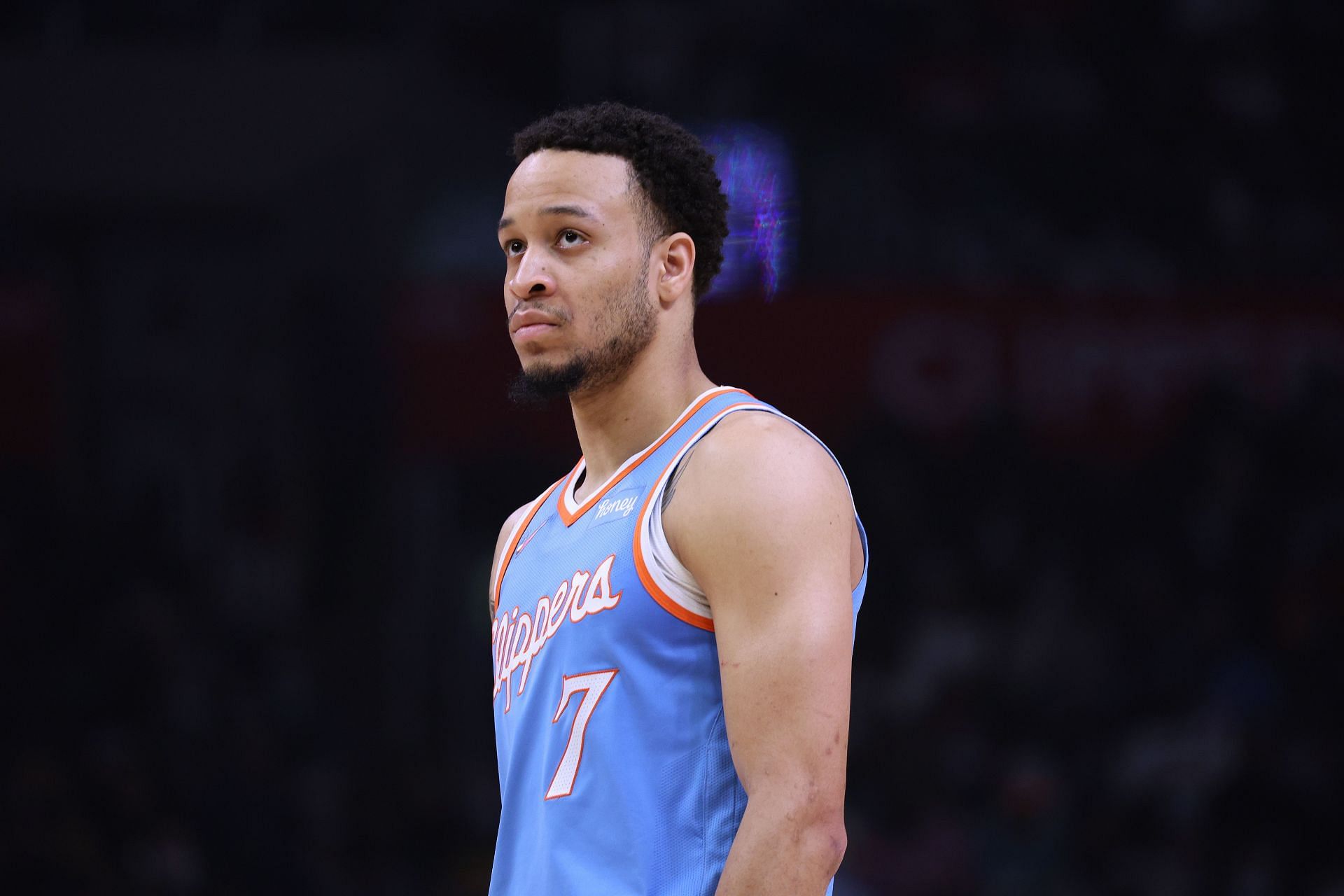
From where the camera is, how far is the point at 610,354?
2.25m

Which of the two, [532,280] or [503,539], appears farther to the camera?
[503,539]

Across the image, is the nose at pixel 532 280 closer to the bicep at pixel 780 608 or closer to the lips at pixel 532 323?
the lips at pixel 532 323

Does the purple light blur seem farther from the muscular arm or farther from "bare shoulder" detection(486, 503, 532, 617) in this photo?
the muscular arm

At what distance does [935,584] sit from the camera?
7762mm

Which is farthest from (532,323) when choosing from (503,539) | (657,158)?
(503,539)

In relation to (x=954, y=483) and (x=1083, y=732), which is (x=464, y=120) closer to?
(x=954, y=483)

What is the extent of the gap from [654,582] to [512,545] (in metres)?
0.61

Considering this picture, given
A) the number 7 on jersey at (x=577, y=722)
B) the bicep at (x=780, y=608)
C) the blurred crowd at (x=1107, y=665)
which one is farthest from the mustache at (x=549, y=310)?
the blurred crowd at (x=1107, y=665)

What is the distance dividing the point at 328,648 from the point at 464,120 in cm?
333

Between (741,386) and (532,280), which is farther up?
(532,280)

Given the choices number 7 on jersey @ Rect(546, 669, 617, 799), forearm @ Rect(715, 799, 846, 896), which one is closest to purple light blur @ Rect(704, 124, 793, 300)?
number 7 on jersey @ Rect(546, 669, 617, 799)

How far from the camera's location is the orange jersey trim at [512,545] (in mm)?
2545

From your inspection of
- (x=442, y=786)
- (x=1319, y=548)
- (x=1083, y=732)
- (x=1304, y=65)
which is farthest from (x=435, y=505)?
(x=1304, y=65)

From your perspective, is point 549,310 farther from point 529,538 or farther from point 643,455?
point 529,538
